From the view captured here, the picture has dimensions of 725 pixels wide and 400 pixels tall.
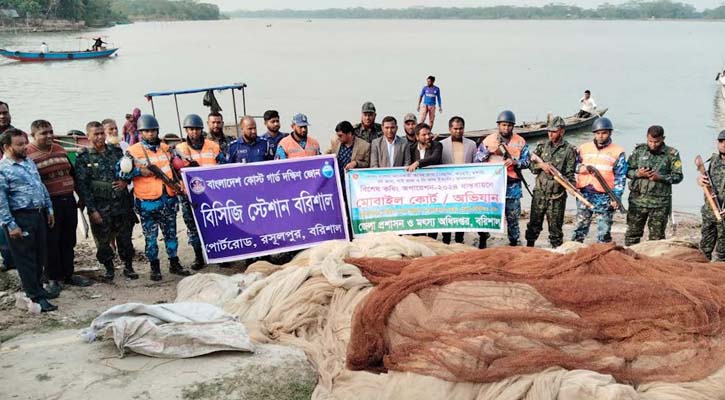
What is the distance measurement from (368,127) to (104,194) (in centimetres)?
332

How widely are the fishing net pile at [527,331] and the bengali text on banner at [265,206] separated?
1993mm

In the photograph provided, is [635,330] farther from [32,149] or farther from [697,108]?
[697,108]

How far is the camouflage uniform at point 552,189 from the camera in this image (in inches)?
295

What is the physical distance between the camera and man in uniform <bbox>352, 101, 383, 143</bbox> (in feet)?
26.5

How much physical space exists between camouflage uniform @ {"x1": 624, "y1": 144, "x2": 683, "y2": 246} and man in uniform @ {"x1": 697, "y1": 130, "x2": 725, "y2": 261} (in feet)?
1.31

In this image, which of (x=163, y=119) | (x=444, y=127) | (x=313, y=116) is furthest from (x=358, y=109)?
(x=163, y=119)

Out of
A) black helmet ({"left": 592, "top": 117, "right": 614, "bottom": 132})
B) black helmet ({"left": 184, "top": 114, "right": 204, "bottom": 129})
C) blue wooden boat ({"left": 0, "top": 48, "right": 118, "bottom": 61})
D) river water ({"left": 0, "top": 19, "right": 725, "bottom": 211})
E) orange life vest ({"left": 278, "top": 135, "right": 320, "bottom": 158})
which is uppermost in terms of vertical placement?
blue wooden boat ({"left": 0, "top": 48, "right": 118, "bottom": 61})

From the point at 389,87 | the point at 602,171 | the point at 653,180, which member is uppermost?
the point at 602,171

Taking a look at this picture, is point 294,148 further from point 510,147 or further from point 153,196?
point 510,147

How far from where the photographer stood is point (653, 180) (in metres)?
7.29

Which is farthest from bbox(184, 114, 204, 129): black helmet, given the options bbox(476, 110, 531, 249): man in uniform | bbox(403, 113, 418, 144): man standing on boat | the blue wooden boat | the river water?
the blue wooden boat

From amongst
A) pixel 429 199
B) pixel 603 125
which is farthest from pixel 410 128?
pixel 603 125

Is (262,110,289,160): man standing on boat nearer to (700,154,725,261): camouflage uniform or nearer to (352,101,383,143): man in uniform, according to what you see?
(352,101,383,143): man in uniform

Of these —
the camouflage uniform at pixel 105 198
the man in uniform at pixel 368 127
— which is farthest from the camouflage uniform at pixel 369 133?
the camouflage uniform at pixel 105 198
